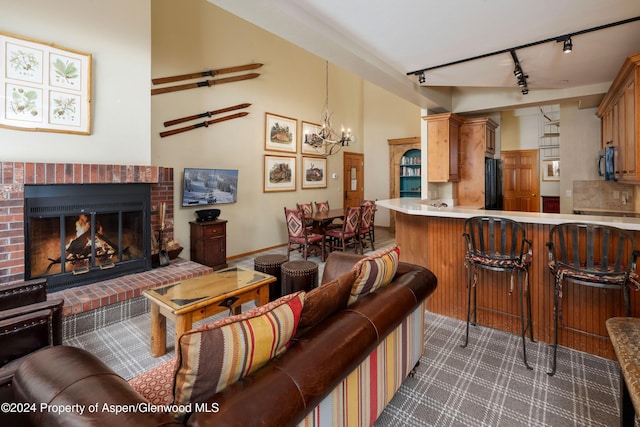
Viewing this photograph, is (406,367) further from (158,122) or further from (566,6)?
(158,122)

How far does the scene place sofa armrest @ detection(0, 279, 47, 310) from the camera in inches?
79.2

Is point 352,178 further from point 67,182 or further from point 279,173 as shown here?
point 67,182

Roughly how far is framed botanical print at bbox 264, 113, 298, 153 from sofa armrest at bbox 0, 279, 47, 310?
4.45 metres

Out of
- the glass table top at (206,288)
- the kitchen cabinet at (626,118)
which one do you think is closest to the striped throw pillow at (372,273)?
the glass table top at (206,288)

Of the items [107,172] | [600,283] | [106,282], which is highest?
[107,172]

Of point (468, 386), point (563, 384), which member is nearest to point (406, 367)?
point (468, 386)

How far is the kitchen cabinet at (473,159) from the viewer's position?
5273 mm

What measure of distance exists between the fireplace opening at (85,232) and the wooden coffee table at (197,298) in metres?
1.31

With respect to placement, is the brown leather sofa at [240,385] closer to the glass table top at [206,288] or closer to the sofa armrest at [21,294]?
the glass table top at [206,288]

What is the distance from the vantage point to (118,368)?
7.76 ft

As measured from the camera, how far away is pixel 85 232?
11.1 ft

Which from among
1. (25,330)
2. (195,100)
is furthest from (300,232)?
(25,330)

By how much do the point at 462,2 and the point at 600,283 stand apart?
2.12 metres

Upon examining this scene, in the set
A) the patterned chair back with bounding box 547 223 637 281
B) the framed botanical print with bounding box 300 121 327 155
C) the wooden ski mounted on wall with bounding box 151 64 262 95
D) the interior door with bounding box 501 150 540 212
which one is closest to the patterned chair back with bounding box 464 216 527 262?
the patterned chair back with bounding box 547 223 637 281
